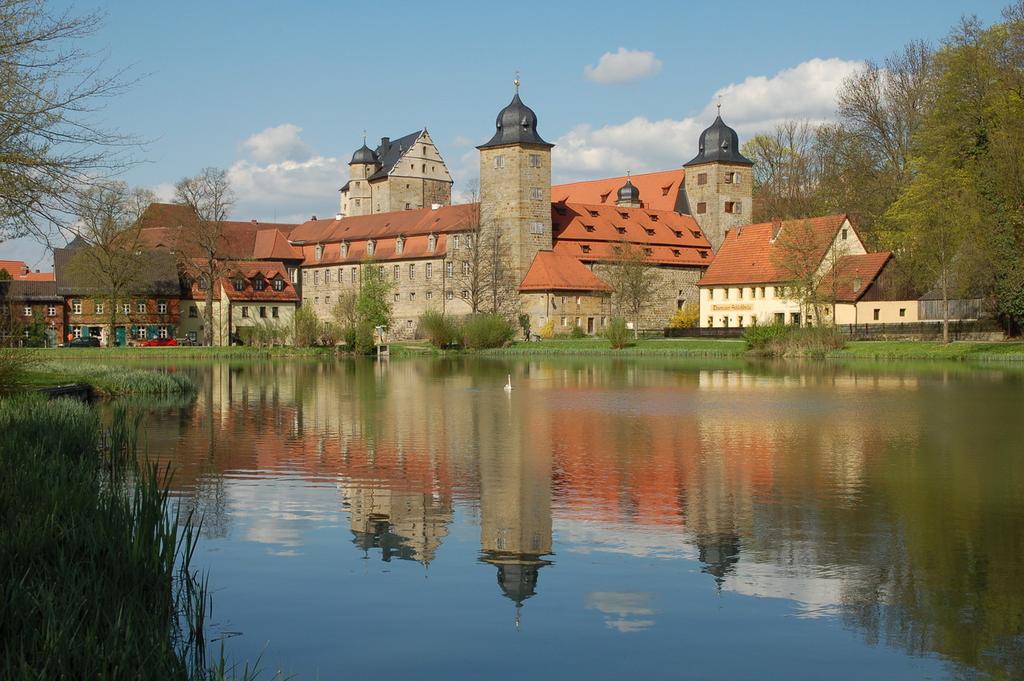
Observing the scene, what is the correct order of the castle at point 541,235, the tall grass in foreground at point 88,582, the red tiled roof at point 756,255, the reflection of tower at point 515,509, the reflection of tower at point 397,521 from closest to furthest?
the tall grass in foreground at point 88,582
the reflection of tower at point 515,509
the reflection of tower at point 397,521
the red tiled roof at point 756,255
the castle at point 541,235

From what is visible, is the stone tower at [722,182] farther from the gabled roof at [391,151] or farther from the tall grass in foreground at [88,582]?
the tall grass in foreground at [88,582]

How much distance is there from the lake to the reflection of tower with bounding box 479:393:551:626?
4 cm

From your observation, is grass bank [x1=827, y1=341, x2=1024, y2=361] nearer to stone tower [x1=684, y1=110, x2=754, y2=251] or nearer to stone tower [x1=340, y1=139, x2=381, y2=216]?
stone tower [x1=684, y1=110, x2=754, y2=251]

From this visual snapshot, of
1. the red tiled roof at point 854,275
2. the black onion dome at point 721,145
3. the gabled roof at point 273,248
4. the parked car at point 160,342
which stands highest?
the black onion dome at point 721,145

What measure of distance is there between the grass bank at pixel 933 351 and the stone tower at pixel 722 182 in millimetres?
39240

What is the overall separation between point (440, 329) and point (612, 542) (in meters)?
54.2

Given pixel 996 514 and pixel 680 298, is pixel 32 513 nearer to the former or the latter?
pixel 996 514

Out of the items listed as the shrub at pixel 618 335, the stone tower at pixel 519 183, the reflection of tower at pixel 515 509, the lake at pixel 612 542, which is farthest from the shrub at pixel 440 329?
the reflection of tower at pixel 515 509

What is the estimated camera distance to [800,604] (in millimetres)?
8812

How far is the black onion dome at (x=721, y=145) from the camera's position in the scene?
92.2 metres

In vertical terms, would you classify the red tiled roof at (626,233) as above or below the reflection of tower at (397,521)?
above

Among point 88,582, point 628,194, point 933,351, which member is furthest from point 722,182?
point 88,582

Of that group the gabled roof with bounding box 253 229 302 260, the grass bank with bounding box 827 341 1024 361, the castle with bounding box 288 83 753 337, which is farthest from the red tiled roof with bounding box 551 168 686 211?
the grass bank with bounding box 827 341 1024 361

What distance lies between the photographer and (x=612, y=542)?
11.1 m
